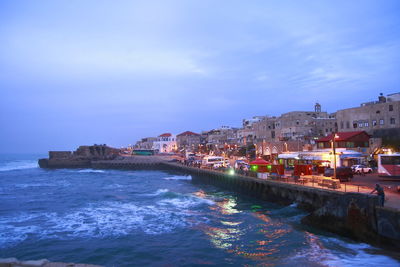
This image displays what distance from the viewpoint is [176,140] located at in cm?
15162

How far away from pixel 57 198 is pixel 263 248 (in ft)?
90.0

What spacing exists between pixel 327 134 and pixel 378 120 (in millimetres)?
15516

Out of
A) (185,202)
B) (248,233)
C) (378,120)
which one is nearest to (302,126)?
(378,120)

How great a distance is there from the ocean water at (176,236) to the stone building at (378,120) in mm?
22736

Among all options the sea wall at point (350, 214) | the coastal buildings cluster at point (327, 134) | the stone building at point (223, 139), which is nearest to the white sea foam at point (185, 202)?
the sea wall at point (350, 214)

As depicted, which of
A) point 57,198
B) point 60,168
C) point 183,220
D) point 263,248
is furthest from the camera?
point 60,168

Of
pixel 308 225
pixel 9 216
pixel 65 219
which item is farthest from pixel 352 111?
pixel 9 216

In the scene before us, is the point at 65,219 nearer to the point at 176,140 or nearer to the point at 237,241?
the point at 237,241

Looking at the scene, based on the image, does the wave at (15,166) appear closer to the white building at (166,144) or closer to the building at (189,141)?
the white building at (166,144)

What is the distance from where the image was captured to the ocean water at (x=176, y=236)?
1440 cm

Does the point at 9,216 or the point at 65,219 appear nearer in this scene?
the point at 65,219

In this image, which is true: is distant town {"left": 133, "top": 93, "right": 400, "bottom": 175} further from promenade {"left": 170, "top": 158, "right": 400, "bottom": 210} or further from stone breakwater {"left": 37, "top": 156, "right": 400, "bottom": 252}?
stone breakwater {"left": 37, "top": 156, "right": 400, "bottom": 252}

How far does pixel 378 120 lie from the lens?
139 ft

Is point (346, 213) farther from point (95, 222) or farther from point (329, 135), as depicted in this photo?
point (329, 135)
